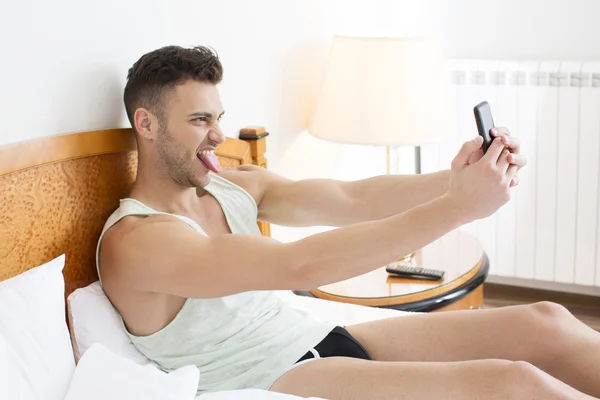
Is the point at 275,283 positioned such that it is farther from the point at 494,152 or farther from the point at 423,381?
the point at 494,152

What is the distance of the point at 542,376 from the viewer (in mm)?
1421

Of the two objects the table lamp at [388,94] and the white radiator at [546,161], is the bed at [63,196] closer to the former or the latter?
the table lamp at [388,94]

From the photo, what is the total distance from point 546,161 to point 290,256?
6.41 ft

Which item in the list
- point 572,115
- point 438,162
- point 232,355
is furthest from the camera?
point 438,162

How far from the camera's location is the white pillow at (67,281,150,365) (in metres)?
1.58

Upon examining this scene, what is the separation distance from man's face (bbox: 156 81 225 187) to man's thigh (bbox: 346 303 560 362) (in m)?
0.50

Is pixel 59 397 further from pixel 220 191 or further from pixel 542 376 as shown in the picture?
pixel 542 376

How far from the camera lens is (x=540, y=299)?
341 centimetres

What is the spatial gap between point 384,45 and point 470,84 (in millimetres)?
905

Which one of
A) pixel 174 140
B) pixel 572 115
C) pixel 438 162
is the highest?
pixel 174 140

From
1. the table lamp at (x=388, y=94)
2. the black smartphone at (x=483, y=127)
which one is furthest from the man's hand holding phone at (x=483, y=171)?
the table lamp at (x=388, y=94)

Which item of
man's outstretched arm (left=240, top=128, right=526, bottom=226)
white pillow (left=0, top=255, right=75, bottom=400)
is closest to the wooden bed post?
man's outstretched arm (left=240, top=128, right=526, bottom=226)

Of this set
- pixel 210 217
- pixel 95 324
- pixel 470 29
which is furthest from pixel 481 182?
pixel 470 29

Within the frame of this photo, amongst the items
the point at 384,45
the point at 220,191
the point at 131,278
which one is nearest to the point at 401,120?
the point at 384,45
